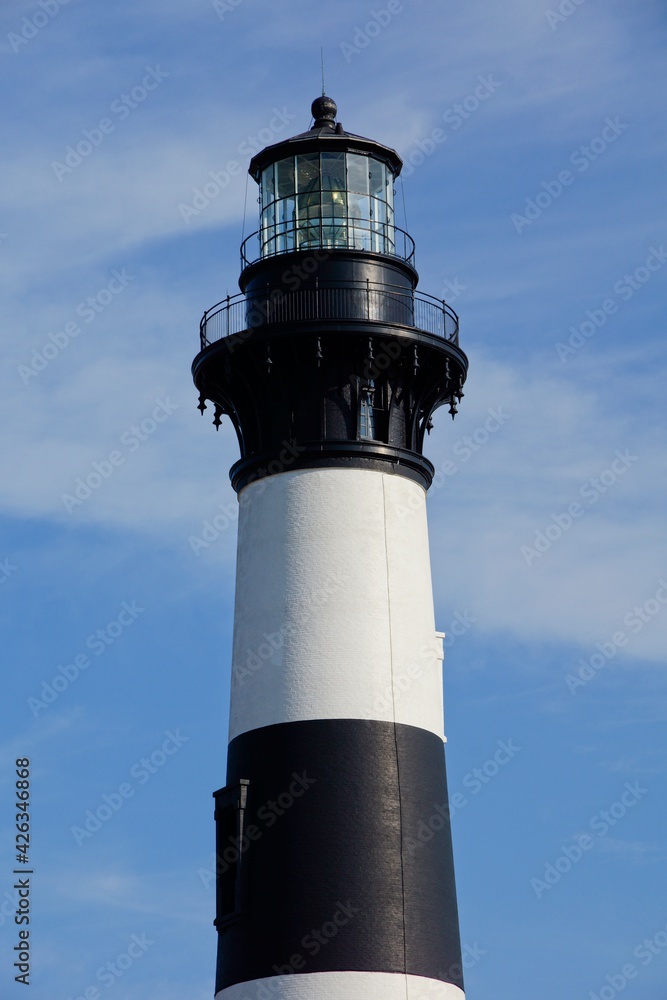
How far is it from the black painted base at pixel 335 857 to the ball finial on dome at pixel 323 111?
10.8 meters

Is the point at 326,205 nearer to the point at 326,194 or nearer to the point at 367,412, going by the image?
the point at 326,194

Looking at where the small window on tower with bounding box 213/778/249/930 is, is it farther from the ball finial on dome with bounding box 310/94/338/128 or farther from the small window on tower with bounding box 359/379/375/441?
the ball finial on dome with bounding box 310/94/338/128

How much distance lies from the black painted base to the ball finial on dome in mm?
10813

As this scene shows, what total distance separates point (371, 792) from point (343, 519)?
443 centimetres

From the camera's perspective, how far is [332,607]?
30219 millimetres

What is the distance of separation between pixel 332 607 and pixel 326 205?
7176 mm

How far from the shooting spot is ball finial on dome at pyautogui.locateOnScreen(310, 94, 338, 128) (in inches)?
1323

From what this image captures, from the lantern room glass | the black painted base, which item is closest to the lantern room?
the lantern room glass

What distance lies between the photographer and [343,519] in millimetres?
30750

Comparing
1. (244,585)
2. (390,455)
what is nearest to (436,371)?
(390,455)

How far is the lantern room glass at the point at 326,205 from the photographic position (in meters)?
32.6

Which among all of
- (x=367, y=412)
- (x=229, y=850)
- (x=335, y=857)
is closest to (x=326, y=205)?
(x=367, y=412)

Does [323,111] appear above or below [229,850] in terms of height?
above

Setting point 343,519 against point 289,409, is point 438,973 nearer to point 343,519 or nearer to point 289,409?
point 343,519
